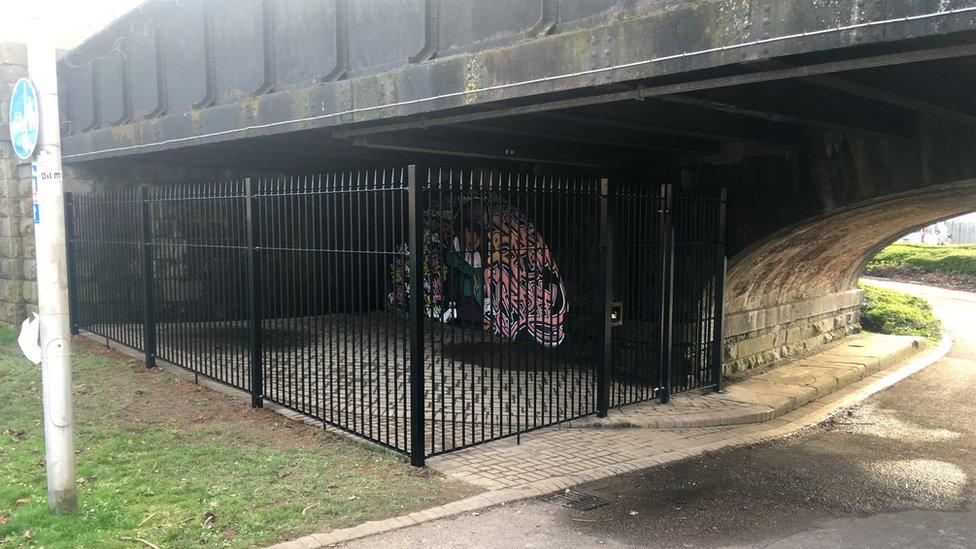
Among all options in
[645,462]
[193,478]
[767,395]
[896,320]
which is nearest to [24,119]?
[193,478]

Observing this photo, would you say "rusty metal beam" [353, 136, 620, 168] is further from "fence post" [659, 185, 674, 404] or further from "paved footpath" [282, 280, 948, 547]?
"paved footpath" [282, 280, 948, 547]

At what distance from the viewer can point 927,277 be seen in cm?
2372

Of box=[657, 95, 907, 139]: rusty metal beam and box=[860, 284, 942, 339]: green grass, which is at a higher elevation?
box=[657, 95, 907, 139]: rusty metal beam

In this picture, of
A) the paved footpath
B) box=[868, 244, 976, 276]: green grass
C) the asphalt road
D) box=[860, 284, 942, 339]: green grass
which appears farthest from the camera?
box=[868, 244, 976, 276]: green grass

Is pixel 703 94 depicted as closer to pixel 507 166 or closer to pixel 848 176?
pixel 848 176

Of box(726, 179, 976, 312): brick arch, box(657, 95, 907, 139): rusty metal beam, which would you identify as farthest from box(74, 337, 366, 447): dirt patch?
box(726, 179, 976, 312): brick arch

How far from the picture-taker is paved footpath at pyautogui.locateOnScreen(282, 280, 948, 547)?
5.05 meters

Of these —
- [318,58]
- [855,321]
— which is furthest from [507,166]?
[855,321]

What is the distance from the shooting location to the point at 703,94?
Answer: 18.5 ft

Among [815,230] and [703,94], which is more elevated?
[703,94]

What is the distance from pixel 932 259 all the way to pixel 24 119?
86.4ft

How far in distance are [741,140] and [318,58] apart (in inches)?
180

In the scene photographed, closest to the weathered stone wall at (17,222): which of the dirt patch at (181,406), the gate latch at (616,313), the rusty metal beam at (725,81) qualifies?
the dirt patch at (181,406)

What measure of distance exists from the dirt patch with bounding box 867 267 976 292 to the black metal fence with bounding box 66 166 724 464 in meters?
17.2
